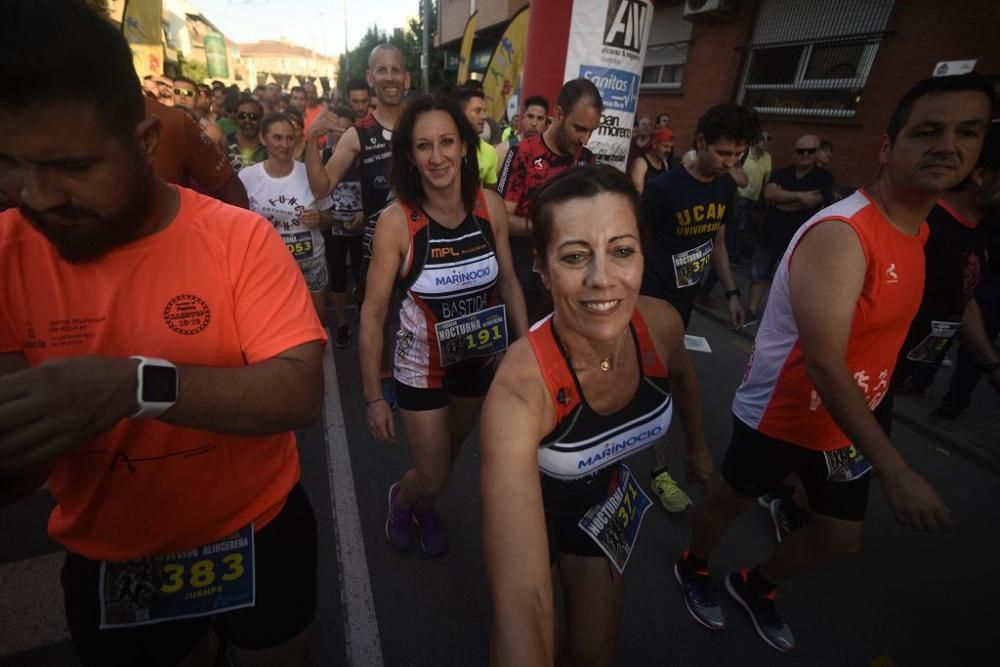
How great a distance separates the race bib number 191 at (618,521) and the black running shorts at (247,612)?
95cm

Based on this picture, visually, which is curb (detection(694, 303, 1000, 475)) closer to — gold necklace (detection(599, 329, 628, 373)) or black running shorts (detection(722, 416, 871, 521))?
black running shorts (detection(722, 416, 871, 521))

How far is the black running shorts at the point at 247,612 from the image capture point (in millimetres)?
1276

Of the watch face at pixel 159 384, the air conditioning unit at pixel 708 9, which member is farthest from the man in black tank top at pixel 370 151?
the air conditioning unit at pixel 708 9

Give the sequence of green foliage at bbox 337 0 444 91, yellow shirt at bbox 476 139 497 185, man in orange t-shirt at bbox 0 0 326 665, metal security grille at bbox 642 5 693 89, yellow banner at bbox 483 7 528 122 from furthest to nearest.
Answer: green foliage at bbox 337 0 444 91 → metal security grille at bbox 642 5 693 89 → yellow banner at bbox 483 7 528 122 → yellow shirt at bbox 476 139 497 185 → man in orange t-shirt at bbox 0 0 326 665

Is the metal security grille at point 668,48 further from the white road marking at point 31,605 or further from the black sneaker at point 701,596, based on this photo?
the white road marking at point 31,605

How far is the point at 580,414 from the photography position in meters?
1.61

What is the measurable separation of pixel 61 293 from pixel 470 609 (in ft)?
7.04

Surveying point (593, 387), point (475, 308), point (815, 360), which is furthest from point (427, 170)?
point (815, 360)

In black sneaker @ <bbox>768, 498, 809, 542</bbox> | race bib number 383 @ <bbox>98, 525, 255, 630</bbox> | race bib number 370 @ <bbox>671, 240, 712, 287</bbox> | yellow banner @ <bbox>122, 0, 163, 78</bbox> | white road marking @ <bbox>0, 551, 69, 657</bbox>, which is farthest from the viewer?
yellow banner @ <bbox>122, 0, 163, 78</bbox>

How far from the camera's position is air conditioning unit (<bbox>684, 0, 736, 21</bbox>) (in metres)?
10.3

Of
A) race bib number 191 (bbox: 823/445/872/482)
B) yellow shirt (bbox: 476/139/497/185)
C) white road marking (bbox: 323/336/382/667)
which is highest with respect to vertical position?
yellow shirt (bbox: 476/139/497/185)

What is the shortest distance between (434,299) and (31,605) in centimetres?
244

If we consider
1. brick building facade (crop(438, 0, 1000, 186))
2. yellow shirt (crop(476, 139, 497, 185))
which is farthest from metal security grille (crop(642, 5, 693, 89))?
yellow shirt (crop(476, 139, 497, 185))

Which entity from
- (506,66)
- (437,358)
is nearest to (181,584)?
(437,358)
